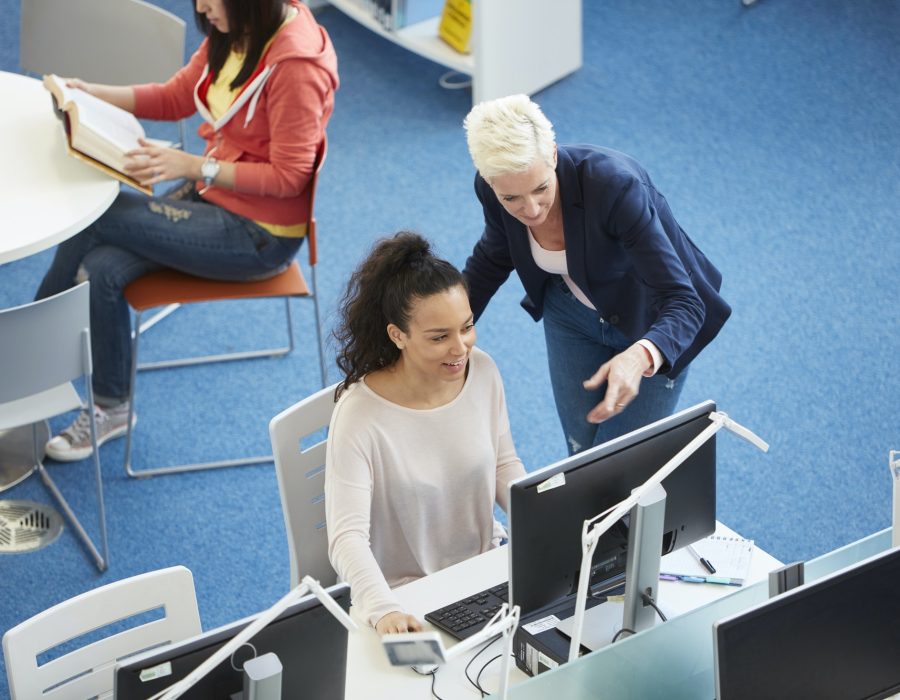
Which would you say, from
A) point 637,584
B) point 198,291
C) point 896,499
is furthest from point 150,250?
point 896,499

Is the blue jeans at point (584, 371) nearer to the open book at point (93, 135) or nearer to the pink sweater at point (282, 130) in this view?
the pink sweater at point (282, 130)

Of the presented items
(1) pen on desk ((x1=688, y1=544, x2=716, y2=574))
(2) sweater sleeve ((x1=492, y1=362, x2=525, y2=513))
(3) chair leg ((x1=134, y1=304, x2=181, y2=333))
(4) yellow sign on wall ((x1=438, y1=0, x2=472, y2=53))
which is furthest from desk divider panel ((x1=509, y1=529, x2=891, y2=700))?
(4) yellow sign on wall ((x1=438, y1=0, x2=472, y2=53))

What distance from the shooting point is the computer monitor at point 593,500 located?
1967 mm

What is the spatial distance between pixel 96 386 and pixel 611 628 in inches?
77.1

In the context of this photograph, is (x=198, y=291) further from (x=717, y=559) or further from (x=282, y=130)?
(x=717, y=559)

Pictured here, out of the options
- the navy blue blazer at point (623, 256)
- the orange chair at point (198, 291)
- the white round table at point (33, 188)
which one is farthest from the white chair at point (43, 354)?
the navy blue blazer at point (623, 256)

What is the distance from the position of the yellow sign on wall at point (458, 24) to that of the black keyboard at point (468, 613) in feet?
11.1

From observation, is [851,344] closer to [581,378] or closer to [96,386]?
[581,378]

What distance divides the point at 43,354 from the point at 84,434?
30.8 inches

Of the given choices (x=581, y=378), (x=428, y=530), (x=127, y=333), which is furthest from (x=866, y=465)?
(x=127, y=333)

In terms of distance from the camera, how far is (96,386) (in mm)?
3580

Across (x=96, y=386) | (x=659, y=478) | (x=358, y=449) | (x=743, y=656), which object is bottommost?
(x=96, y=386)

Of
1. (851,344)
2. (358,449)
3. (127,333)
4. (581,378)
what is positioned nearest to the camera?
(358,449)

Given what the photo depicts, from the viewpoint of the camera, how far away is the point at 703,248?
174 inches
